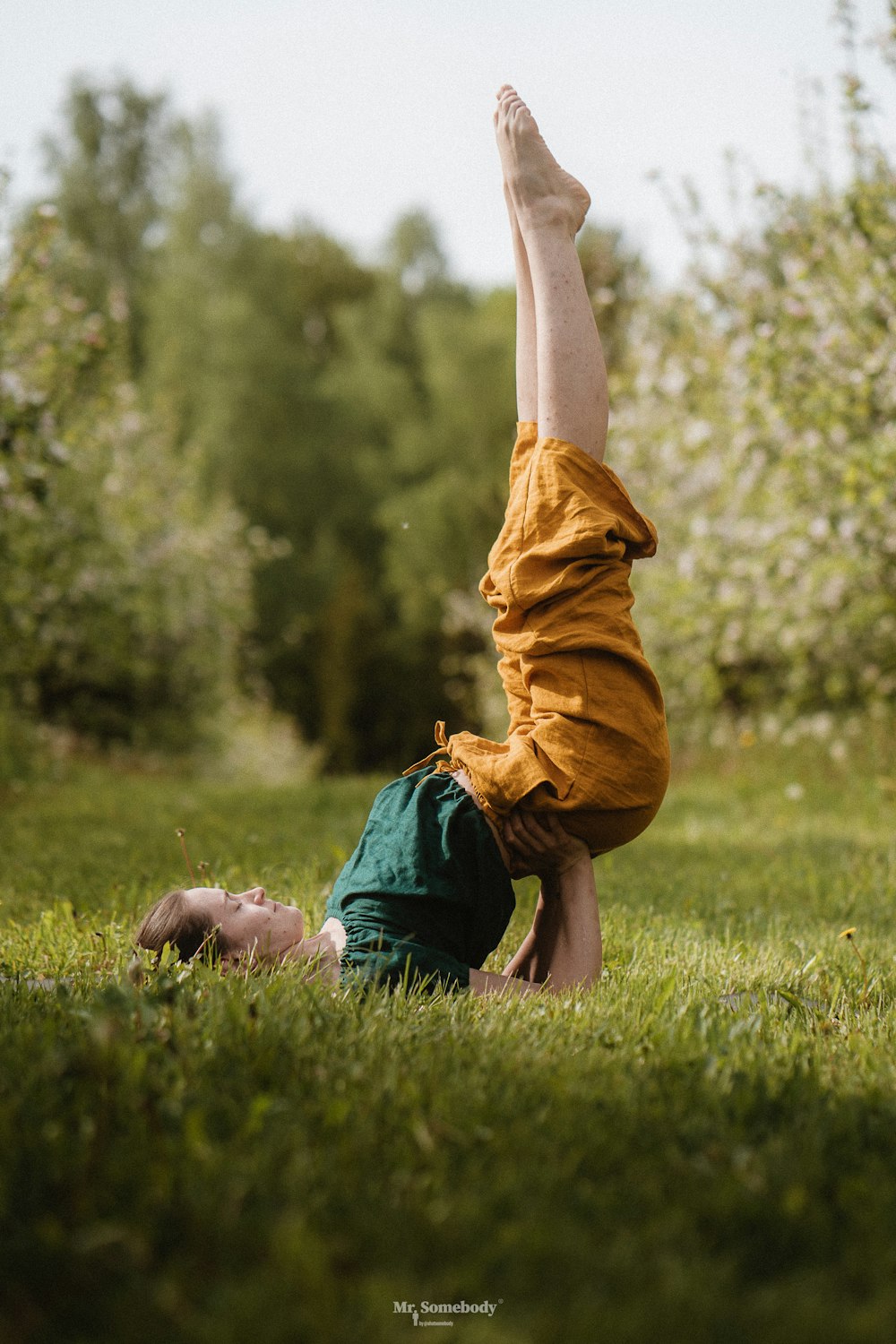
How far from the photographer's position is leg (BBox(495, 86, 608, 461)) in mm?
2879

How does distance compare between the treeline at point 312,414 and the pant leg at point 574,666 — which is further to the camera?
the treeline at point 312,414

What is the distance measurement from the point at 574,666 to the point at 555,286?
0.99 m

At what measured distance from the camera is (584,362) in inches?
114

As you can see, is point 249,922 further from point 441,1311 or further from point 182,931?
point 441,1311

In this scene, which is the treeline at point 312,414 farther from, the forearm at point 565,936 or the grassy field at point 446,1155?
the grassy field at point 446,1155

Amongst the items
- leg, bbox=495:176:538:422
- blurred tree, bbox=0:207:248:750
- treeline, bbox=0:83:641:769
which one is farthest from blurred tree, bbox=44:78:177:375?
leg, bbox=495:176:538:422

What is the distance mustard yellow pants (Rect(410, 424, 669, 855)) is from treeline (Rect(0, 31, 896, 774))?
2.71m

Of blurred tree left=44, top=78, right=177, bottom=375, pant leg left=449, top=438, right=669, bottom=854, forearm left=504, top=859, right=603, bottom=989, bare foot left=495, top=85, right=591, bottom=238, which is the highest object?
blurred tree left=44, top=78, right=177, bottom=375

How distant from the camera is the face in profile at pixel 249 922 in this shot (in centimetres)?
272

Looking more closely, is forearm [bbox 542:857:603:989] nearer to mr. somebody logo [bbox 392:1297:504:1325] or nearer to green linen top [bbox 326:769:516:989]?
green linen top [bbox 326:769:516:989]

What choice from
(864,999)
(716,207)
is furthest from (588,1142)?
(716,207)

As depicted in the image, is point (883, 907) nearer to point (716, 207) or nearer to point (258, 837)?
point (258, 837)

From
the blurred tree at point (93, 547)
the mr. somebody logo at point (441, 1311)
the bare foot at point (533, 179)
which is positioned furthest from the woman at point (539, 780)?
the blurred tree at point (93, 547)

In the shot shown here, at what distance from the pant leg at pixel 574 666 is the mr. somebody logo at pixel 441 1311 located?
1495 millimetres
